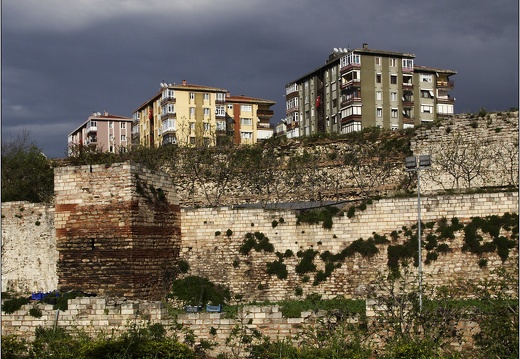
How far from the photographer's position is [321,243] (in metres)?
25.3

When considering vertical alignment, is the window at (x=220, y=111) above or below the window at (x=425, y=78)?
below

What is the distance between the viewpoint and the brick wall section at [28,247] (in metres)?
28.9

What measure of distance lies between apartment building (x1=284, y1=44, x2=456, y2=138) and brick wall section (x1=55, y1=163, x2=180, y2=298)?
39413 millimetres

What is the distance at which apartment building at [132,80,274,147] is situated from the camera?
70.6 m

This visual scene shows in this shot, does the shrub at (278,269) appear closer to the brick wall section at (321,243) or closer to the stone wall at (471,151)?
the brick wall section at (321,243)

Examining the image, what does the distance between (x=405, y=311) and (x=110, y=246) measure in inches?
376

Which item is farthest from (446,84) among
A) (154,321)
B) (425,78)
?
(154,321)

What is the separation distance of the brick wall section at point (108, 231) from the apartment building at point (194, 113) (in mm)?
41529

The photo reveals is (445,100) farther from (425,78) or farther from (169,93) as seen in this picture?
(169,93)

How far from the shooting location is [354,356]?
16.9 m

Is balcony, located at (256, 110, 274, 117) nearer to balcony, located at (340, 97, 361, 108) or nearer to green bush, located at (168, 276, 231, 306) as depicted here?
balcony, located at (340, 97, 361, 108)

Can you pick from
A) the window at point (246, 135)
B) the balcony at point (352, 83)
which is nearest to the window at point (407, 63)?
the balcony at point (352, 83)

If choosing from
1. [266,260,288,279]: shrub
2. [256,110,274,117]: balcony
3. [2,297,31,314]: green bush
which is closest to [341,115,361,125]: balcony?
[256,110,274,117]: balcony

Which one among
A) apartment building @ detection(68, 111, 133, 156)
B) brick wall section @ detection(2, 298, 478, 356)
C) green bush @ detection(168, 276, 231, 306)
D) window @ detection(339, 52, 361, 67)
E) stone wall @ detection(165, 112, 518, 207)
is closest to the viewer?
brick wall section @ detection(2, 298, 478, 356)
